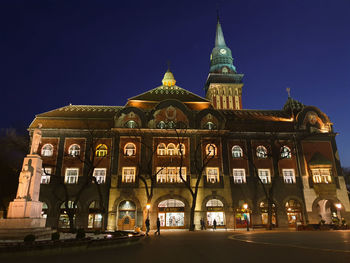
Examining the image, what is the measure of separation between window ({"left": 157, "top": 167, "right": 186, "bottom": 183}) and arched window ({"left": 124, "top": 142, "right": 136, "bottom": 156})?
428cm

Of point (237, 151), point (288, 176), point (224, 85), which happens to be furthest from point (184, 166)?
point (224, 85)

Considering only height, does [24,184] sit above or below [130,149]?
below

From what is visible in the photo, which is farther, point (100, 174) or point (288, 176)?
point (288, 176)

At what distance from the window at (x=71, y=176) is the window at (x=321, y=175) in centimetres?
3243

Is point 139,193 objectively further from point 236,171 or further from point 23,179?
point 23,179

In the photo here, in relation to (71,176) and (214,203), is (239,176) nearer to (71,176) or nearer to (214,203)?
(214,203)

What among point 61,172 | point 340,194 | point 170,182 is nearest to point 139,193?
point 170,182

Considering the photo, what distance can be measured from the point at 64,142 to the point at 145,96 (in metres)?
13.8

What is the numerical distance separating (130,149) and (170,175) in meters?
6.61

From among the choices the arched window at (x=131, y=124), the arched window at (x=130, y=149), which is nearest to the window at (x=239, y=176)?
the arched window at (x=130, y=149)

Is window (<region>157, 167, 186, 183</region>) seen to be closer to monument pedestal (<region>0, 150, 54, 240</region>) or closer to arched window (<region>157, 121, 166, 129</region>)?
arched window (<region>157, 121, 166, 129</region>)

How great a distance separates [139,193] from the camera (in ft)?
112

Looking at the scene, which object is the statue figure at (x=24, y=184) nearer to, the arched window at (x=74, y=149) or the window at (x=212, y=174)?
the arched window at (x=74, y=149)

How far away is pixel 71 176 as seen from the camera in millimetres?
34875
